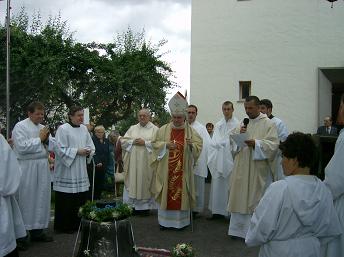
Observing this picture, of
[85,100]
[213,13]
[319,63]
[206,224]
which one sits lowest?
[206,224]

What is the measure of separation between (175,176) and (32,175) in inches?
90.4

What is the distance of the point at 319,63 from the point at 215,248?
36.4 ft

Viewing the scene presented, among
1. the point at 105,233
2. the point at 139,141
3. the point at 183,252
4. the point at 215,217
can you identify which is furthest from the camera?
the point at 139,141

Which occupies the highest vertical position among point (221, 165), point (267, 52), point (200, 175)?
point (267, 52)

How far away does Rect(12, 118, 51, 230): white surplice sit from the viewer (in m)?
6.30

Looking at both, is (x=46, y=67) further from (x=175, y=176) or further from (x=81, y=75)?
(x=175, y=176)

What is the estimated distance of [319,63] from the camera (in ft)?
51.5

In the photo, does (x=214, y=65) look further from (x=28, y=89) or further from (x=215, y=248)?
(x=215, y=248)

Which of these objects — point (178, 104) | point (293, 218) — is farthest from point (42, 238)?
point (293, 218)

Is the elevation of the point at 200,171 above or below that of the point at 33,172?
below

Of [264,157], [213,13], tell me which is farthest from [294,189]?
[213,13]

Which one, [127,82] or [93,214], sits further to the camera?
[127,82]

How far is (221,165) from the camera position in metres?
8.29

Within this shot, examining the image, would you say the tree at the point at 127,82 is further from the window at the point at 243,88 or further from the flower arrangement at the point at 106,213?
the flower arrangement at the point at 106,213
